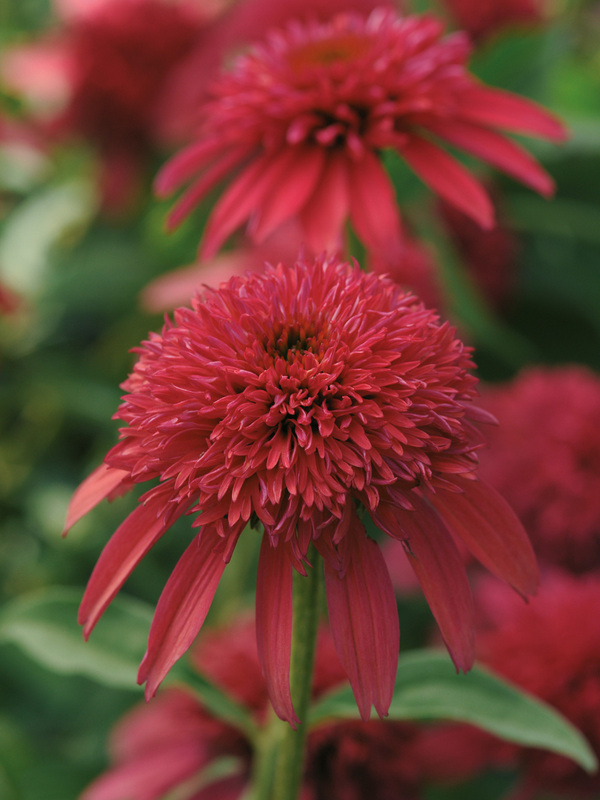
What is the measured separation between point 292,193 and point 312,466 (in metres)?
0.20

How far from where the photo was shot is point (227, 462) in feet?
0.87

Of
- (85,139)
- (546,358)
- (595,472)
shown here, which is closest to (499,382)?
(546,358)

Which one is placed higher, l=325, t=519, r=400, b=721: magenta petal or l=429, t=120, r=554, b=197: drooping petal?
l=429, t=120, r=554, b=197: drooping petal

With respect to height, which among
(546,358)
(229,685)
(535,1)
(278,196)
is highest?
(535,1)

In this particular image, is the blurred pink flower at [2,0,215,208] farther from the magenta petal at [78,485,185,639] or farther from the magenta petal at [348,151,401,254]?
the magenta petal at [78,485,185,639]

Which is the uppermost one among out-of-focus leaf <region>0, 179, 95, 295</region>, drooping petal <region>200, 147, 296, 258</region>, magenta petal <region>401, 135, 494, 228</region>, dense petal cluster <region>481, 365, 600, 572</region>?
magenta petal <region>401, 135, 494, 228</region>

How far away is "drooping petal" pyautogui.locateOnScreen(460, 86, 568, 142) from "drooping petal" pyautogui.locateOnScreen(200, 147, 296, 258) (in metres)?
0.10

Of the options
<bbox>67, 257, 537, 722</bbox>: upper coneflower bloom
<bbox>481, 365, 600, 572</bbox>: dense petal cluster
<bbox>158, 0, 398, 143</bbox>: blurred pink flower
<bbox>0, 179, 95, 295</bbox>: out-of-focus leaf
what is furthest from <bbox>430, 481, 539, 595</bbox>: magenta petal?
<bbox>0, 179, 95, 295</bbox>: out-of-focus leaf

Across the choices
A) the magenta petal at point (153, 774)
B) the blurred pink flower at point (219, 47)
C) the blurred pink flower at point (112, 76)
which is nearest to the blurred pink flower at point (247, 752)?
the magenta petal at point (153, 774)

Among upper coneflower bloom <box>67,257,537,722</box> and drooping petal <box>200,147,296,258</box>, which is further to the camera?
drooping petal <box>200,147,296,258</box>

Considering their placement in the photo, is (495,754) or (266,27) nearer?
(495,754)

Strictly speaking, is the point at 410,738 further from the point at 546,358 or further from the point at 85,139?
the point at 85,139

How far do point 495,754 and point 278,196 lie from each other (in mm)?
321

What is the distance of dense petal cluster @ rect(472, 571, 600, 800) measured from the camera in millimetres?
429
